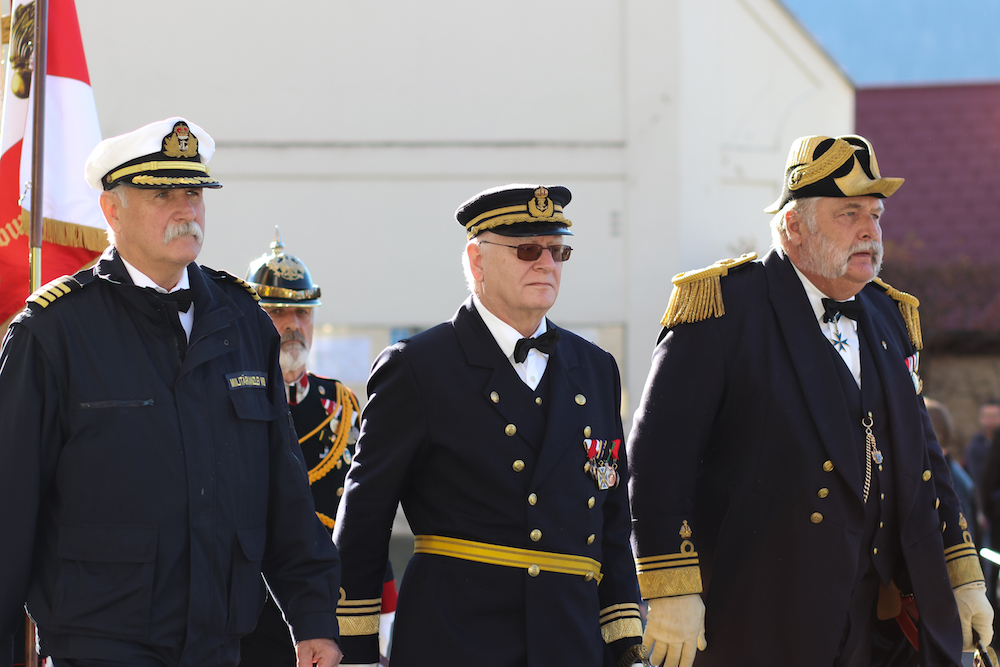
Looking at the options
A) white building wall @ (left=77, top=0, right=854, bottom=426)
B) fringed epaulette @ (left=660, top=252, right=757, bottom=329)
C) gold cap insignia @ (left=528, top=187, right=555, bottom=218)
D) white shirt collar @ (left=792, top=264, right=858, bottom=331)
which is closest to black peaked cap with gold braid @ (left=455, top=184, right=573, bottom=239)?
gold cap insignia @ (left=528, top=187, right=555, bottom=218)

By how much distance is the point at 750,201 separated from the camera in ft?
36.0

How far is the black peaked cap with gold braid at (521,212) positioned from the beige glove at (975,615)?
1.97 m

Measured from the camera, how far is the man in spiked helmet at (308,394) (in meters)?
4.60

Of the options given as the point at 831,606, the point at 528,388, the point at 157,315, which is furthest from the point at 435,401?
the point at 831,606

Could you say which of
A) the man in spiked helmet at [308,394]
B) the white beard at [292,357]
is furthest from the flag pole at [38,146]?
the white beard at [292,357]

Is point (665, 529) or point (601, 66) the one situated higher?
point (601, 66)

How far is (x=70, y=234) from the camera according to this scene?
13.9 ft

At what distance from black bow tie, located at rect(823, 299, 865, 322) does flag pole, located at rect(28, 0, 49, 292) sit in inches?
101

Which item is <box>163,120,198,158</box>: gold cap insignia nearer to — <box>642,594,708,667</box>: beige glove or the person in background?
<box>642,594,708,667</box>: beige glove

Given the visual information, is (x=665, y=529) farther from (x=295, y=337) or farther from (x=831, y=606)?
(x=295, y=337)

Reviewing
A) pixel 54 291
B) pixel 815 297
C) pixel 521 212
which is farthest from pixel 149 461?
pixel 815 297

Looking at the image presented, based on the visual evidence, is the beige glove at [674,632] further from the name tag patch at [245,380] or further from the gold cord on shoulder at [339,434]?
the gold cord on shoulder at [339,434]

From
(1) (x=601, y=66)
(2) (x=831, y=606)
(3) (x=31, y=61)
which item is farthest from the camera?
(1) (x=601, y=66)

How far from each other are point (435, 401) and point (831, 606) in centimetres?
141
